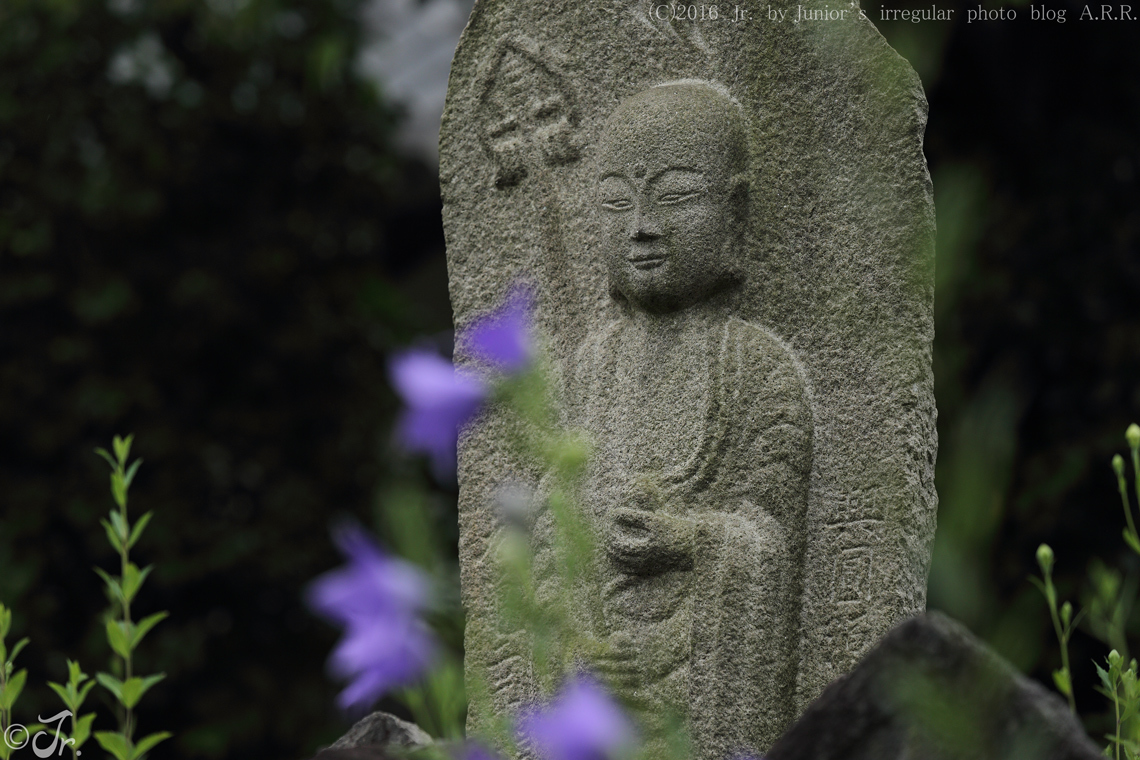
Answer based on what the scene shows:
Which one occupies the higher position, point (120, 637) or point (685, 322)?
point (685, 322)

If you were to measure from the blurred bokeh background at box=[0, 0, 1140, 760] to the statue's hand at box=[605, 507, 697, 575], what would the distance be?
5.77 feet

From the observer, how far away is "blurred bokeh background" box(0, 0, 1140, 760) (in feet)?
12.1

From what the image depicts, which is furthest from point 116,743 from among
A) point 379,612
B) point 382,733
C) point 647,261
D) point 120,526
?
point 647,261

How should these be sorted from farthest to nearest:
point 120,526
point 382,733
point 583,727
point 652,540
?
point 382,733 → point 652,540 → point 120,526 → point 583,727

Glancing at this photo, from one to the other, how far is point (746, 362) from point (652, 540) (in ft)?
1.09

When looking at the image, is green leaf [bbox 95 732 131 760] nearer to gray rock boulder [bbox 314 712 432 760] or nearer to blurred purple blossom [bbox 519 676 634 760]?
gray rock boulder [bbox 314 712 432 760]

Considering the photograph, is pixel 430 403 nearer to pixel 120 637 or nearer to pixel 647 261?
→ pixel 120 637

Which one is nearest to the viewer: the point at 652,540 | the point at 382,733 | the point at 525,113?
the point at 652,540

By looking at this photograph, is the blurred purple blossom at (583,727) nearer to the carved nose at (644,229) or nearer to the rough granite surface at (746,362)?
the rough granite surface at (746,362)

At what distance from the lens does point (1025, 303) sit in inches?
147

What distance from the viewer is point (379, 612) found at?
802 mm

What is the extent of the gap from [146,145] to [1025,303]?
2789 mm

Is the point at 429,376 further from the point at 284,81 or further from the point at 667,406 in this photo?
the point at 284,81

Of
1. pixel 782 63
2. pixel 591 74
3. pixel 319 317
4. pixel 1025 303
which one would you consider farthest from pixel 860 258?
pixel 319 317
